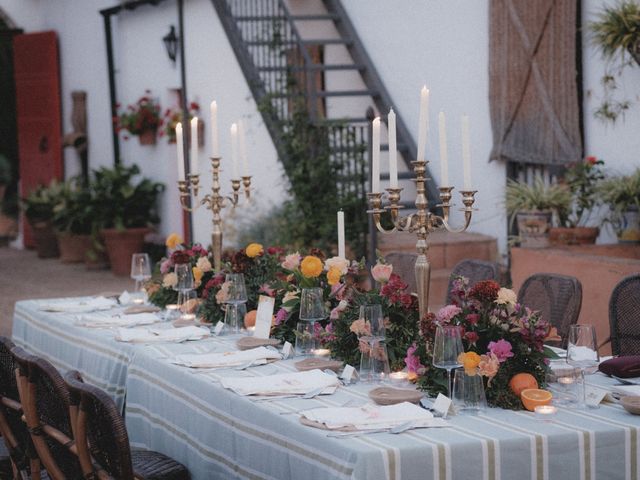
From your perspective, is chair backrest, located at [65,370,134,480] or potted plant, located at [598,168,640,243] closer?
chair backrest, located at [65,370,134,480]

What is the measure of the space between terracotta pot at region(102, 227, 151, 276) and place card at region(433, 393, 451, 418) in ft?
30.3

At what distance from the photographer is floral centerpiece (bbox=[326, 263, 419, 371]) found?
11.2 feet

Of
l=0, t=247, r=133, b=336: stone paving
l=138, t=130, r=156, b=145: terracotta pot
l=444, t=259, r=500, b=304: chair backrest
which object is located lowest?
l=0, t=247, r=133, b=336: stone paving

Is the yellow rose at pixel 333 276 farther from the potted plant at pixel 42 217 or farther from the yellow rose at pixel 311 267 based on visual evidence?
the potted plant at pixel 42 217

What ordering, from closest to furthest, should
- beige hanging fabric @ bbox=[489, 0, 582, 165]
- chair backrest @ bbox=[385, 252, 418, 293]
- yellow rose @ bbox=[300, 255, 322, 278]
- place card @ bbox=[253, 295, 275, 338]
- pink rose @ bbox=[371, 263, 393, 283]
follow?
pink rose @ bbox=[371, 263, 393, 283]
yellow rose @ bbox=[300, 255, 322, 278]
place card @ bbox=[253, 295, 275, 338]
chair backrest @ bbox=[385, 252, 418, 293]
beige hanging fabric @ bbox=[489, 0, 582, 165]

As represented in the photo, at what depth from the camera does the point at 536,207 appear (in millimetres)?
6918

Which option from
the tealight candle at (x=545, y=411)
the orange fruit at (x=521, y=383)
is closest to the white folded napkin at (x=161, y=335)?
the orange fruit at (x=521, y=383)

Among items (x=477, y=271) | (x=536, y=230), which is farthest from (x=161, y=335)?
(x=536, y=230)

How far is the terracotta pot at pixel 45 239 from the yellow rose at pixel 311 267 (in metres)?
10.6

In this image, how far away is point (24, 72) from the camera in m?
15.0

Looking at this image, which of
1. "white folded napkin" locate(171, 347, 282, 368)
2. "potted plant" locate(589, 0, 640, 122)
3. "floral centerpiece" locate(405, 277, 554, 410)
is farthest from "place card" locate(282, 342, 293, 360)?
"potted plant" locate(589, 0, 640, 122)

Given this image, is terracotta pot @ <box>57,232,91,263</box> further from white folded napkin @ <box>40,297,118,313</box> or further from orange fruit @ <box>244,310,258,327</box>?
orange fruit @ <box>244,310,258,327</box>

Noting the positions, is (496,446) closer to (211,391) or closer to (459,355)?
(459,355)

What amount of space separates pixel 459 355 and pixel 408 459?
0.45 metres
